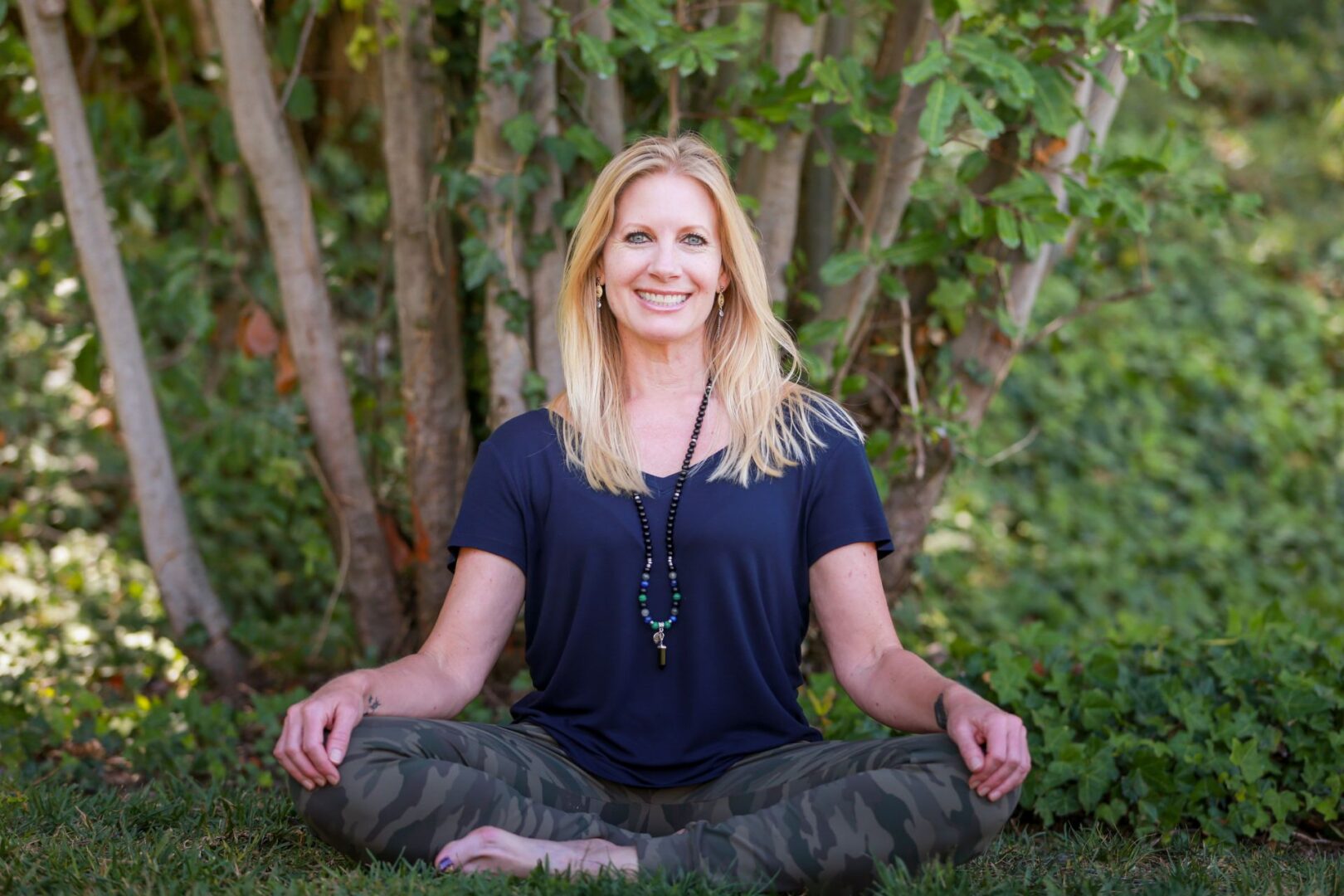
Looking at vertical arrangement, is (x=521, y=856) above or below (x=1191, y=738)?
→ above

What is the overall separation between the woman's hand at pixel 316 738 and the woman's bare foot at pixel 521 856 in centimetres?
23

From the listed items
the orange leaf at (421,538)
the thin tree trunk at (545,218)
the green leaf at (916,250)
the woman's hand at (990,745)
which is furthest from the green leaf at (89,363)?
the woman's hand at (990,745)

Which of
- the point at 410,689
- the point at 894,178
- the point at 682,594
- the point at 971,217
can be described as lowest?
the point at 410,689

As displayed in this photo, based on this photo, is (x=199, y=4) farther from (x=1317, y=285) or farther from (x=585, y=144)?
(x=1317, y=285)

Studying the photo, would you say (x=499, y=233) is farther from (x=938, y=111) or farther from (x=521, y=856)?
(x=521, y=856)

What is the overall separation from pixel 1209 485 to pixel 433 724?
512 cm

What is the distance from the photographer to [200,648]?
12.6 feet

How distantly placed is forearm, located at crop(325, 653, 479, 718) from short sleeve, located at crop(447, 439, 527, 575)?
0.21 metres

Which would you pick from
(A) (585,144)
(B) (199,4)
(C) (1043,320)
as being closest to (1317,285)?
(C) (1043,320)

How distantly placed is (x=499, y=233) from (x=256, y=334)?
2.98 ft

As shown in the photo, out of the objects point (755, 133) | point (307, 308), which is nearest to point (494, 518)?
point (755, 133)

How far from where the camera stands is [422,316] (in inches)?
144

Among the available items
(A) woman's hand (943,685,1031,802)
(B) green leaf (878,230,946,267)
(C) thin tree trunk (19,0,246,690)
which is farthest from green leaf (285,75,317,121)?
(A) woman's hand (943,685,1031,802)

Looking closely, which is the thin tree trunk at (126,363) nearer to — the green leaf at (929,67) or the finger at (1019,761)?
the green leaf at (929,67)
